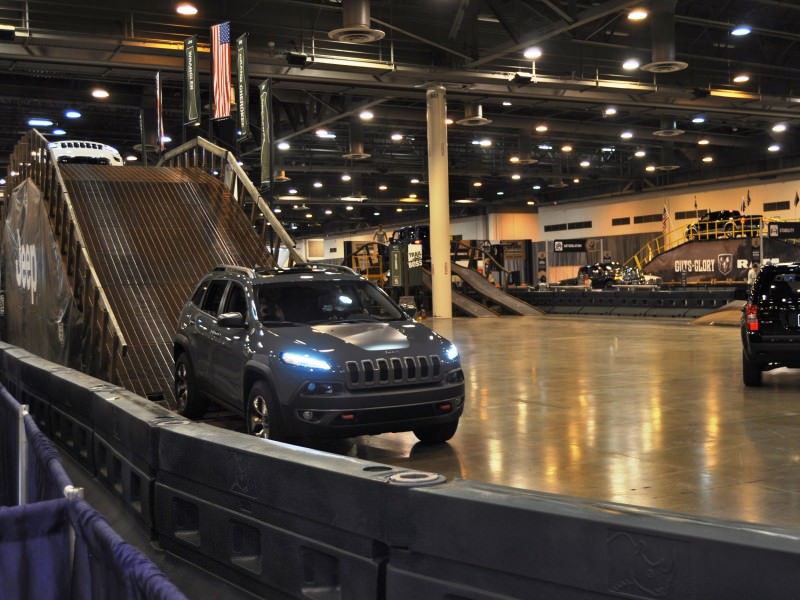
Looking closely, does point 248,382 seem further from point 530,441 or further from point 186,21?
point 186,21

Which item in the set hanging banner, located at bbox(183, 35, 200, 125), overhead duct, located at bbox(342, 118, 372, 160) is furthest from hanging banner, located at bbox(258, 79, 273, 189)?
overhead duct, located at bbox(342, 118, 372, 160)

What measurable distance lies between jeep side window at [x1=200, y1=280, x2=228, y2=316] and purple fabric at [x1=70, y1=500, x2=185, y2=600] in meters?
6.62

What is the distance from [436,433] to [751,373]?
19.1 feet

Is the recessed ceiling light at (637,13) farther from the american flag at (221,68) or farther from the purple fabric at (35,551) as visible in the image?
the purple fabric at (35,551)

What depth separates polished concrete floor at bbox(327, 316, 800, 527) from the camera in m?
6.55

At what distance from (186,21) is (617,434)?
1896 cm

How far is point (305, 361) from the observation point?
7289 millimetres

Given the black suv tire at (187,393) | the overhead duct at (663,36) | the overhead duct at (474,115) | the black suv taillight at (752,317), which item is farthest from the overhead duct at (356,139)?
the black suv tire at (187,393)

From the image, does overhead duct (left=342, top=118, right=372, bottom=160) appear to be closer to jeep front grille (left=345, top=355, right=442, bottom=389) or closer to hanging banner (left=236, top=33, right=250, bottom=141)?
hanging banner (left=236, top=33, right=250, bottom=141)

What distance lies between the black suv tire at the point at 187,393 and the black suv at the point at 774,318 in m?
7.37

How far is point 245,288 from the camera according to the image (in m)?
8.83

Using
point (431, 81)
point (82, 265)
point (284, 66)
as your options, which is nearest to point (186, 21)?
point (284, 66)

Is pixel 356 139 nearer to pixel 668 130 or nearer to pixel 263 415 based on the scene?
pixel 668 130

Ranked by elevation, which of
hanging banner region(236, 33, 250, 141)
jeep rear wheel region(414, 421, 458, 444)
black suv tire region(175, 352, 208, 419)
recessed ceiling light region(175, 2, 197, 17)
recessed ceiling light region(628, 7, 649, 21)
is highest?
recessed ceiling light region(175, 2, 197, 17)
